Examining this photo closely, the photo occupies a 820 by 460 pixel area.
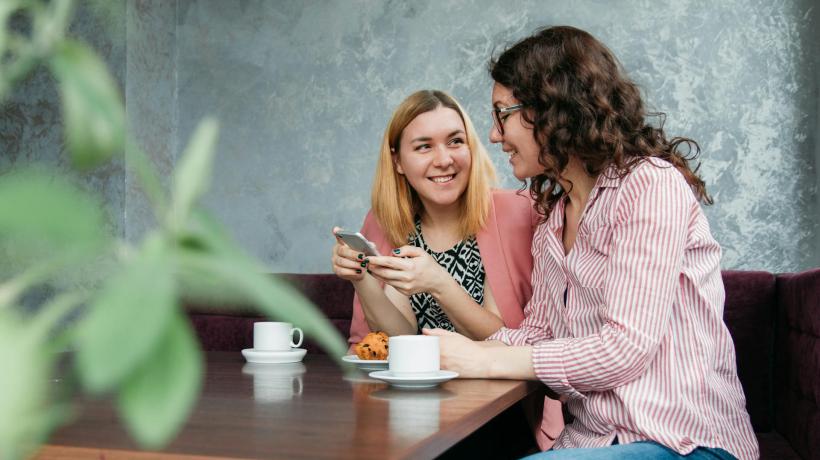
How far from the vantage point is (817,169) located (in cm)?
275

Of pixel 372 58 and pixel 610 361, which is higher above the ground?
pixel 372 58

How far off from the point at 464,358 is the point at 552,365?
0.16m

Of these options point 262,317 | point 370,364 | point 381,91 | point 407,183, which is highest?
point 381,91

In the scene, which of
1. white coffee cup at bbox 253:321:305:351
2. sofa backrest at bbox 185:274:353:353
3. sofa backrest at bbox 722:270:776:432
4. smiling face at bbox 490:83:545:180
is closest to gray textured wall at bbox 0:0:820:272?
sofa backrest at bbox 185:274:353:353

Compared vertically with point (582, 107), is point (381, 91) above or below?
above

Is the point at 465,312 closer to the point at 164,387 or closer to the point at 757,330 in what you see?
the point at 757,330

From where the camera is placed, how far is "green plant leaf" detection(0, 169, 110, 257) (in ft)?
0.54

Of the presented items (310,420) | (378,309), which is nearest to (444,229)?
(378,309)

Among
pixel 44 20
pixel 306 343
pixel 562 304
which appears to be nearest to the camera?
pixel 44 20

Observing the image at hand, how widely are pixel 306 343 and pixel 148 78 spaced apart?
1525mm

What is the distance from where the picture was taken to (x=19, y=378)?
16 cm

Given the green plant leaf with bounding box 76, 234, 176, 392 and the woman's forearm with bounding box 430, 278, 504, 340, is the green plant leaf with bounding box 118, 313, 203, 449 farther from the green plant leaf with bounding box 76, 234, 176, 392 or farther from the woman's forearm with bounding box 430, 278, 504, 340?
the woman's forearm with bounding box 430, 278, 504, 340

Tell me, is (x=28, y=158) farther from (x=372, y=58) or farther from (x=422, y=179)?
(x=422, y=179)

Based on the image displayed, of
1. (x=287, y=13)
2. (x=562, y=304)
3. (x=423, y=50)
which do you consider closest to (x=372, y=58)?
(x=423, y=50)
